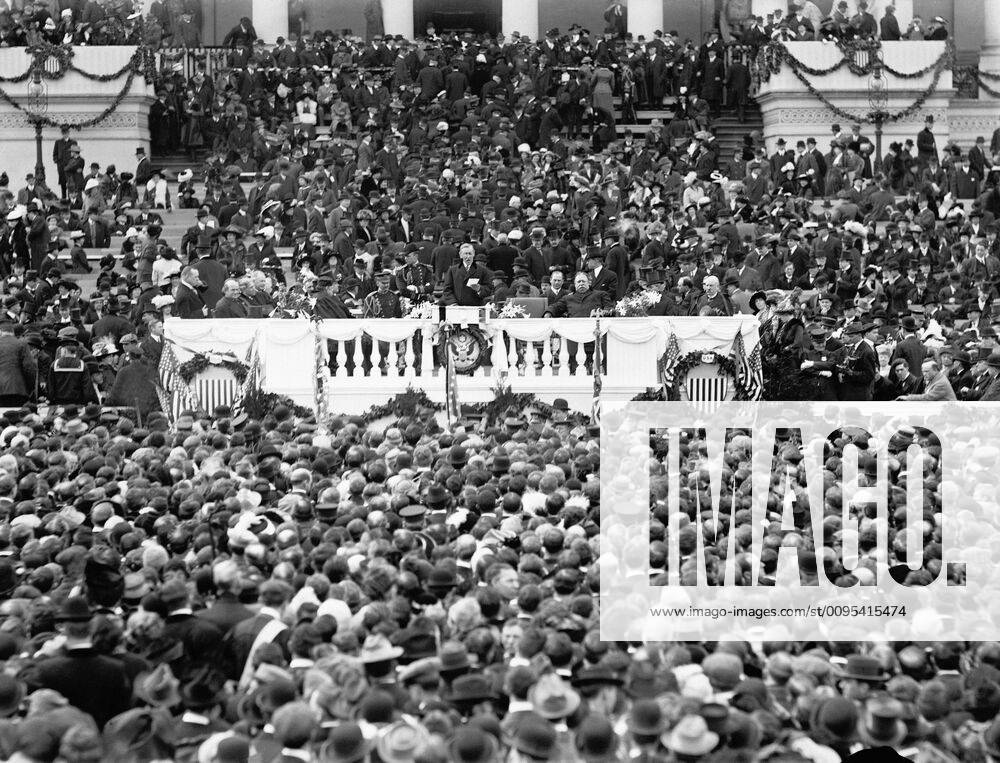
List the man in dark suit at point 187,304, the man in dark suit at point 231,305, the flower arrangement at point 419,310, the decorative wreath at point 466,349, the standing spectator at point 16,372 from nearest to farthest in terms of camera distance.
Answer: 1. the standing spectator at point 16,372
2. the decorative wreath at point 466,349
3. the flower arrangement at point 419,310
4. the man in dark suit at point 231,305
5. the man in dark suit at point 187,304

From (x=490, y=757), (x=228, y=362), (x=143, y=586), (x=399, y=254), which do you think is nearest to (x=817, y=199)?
(x=399, y=254)

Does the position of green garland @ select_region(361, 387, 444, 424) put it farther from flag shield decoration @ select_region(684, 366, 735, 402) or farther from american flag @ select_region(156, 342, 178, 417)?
flag shield decoration @ select_region(684, 366, 735, 402)

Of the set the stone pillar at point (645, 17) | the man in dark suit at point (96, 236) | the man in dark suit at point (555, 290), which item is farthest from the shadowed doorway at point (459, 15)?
the man in dark suit at point (555, 290)

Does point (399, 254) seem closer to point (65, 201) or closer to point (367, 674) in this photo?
point (65, 201)

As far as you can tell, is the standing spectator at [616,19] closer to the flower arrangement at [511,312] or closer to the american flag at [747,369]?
the flower arrangement at [511,312]

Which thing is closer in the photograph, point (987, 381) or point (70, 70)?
point (987, 381)

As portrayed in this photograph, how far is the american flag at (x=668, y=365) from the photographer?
78.4 feet

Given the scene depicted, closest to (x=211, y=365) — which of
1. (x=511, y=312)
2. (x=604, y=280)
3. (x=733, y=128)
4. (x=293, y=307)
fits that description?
(x=293, y=307)

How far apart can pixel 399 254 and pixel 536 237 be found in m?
2.44

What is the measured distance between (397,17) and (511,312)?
925 inches

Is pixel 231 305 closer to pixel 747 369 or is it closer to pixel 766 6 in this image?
pixel 747 369

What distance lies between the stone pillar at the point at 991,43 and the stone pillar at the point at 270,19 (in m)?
15.6

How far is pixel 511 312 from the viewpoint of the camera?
24828 millimetres

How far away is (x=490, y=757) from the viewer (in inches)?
369
